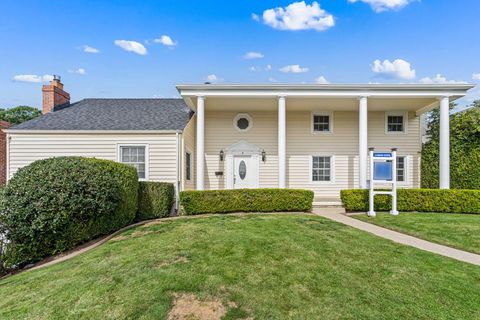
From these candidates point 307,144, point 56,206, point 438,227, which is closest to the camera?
point 56,206

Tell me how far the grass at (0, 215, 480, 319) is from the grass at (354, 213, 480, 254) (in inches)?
58.0

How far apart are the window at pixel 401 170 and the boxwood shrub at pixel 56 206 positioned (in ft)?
40.9

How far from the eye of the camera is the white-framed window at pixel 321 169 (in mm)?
13203

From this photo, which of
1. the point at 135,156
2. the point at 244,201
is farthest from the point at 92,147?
the point at 244,201

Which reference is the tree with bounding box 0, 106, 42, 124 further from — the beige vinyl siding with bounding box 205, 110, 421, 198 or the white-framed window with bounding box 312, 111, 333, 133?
the white-framed window with bounding box 312, 111, 333, 133

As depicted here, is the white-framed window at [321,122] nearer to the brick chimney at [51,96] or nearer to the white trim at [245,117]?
the white trim at [245,117]

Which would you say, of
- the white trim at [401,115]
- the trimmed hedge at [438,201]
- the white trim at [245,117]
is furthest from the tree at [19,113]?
the trimmed hedge at [438,201]

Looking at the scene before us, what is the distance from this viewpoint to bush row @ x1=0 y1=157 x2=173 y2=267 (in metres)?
5.45

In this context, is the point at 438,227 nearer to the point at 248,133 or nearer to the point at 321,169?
the point at 321,169

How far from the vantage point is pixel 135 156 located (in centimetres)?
1066

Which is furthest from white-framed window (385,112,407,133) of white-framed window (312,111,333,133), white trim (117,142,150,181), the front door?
white trim (117,142,150,181)

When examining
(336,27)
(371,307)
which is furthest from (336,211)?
(336,27)

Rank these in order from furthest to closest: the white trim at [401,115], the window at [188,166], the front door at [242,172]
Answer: the white trim at [401,115], the front door at [242,172], the window at [188,166]

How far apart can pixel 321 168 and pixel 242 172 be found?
3837 millimetres
